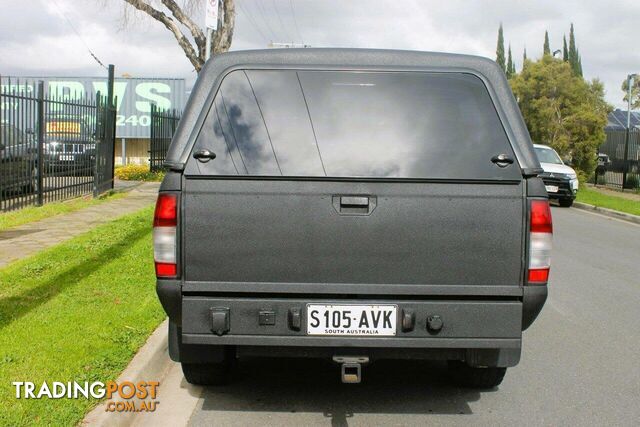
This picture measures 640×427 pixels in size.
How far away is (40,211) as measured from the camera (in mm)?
13820

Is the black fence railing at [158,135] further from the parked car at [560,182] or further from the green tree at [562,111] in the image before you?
the green tree at [562,111]

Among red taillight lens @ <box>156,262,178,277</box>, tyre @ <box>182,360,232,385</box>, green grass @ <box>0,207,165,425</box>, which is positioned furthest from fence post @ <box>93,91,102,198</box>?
red taillight lens @ <box>156,262,178,277</box>

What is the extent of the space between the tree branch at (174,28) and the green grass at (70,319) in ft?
36.4

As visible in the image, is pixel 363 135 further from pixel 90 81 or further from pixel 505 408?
pixel 90 81

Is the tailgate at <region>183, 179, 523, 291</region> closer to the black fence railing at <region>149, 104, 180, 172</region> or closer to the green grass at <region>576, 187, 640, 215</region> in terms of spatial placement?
the green grass at <region>576, 187, 640, 215</region>

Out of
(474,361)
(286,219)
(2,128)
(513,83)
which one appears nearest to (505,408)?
(474,361)

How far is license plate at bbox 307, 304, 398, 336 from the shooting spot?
3.92 m

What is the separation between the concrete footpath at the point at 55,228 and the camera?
9.63m

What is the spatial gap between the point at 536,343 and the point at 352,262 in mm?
3052

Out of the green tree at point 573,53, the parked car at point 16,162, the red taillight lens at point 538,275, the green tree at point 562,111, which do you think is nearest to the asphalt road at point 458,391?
the red taillight lens at point 538,275

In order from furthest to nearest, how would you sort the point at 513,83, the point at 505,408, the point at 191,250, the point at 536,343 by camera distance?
the point at 513,83
the point at 536,343
the point at 505,408
the point at 191,250

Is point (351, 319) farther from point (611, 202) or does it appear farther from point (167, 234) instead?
point (611, 202)

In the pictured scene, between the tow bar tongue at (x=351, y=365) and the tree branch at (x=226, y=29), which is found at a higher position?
the tree branch at (x=226, y=29)

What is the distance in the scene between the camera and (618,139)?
29297mm
